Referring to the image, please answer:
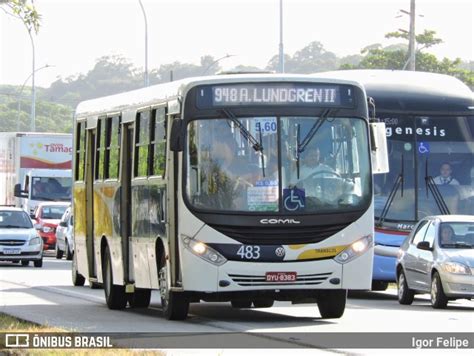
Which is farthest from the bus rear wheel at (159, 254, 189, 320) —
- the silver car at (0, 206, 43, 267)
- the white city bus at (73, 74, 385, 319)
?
the silver car at (0, 206, 43, 267)

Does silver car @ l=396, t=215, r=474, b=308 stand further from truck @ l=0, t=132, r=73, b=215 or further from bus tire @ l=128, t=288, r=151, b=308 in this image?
truck @ l=0, t=132, r=73, b=215

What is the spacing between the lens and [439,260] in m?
23.9

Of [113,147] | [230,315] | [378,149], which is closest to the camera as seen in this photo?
[378,149]

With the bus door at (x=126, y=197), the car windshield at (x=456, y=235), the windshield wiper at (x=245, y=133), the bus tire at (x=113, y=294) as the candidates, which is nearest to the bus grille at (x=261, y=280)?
the windshield wiper at (x=245, y=133)

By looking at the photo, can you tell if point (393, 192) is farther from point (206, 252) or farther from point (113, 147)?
point (206, 252)

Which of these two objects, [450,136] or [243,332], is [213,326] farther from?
[450,136]

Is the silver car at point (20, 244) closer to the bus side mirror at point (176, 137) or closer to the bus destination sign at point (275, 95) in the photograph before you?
the bus destination sign at point (275, 95)

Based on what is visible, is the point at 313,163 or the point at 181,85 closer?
the point at 313,163

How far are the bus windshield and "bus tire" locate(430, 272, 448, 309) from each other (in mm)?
4695

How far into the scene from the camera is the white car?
147 feet

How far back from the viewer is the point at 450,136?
26984 millimetres

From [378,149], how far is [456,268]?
4.23 meters

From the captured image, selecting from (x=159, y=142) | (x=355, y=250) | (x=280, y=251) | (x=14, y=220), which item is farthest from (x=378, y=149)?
(x=14, y=220)

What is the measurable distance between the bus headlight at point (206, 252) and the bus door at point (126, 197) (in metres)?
3.09
